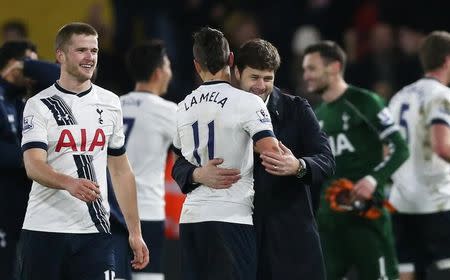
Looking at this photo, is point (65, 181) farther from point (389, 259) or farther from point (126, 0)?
point (126, 0)

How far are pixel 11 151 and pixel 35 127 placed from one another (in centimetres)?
162

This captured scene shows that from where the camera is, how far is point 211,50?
6609mm

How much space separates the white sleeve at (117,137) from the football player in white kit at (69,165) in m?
0.05

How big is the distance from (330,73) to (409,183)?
3.44 ft

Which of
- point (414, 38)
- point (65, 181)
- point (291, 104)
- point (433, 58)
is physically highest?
point (414, 38)

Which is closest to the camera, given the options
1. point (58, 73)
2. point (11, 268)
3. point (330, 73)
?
point (58, 73)

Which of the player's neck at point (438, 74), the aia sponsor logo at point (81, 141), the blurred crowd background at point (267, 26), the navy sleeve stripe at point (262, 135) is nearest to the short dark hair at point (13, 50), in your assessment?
the aia sponsor logo at point (81, 141)

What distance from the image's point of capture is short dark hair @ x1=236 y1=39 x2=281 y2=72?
22.0 ft

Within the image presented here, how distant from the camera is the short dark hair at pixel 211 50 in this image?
21.7 feet

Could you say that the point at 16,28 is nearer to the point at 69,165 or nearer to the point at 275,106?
the point at 69,165

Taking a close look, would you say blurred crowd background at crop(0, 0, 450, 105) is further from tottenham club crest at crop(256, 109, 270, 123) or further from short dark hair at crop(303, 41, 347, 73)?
tottenham club crest at crop(256, 109, 270, 123)

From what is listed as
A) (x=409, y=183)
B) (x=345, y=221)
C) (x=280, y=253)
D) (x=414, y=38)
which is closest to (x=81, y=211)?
(x=280, y=253)

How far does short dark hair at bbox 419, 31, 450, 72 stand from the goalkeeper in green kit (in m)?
0.58

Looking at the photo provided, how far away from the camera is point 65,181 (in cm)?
645
